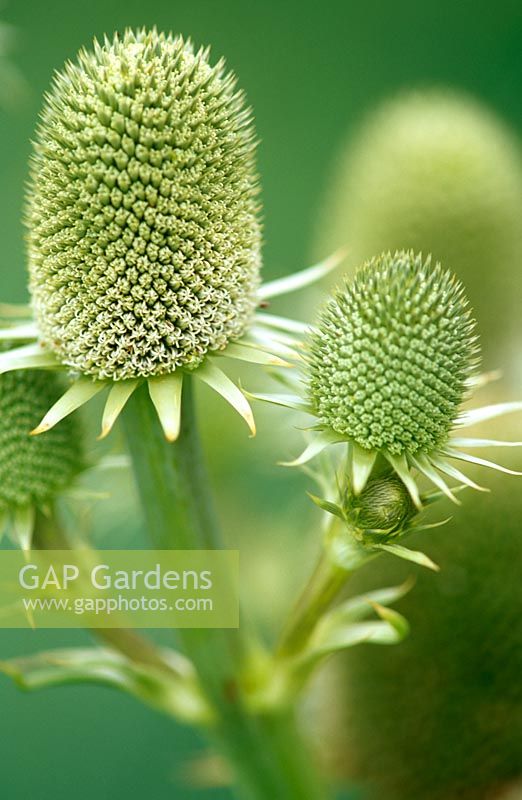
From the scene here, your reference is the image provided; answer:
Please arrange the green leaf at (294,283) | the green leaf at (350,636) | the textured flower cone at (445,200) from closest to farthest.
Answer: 1. the green leaf at (350,636)
2. the green leaf at (294,283)
3. the textured flower cone at (445,200)

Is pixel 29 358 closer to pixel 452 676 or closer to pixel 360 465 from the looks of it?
pixel 360 465

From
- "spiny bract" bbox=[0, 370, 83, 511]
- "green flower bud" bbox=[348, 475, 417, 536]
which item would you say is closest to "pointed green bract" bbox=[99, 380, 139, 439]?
"spiny bract" bbox=[0, 370, 83, 511]

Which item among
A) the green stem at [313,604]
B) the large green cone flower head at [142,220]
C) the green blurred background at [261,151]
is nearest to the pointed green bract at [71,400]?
the large green cone flower head at [142,220]

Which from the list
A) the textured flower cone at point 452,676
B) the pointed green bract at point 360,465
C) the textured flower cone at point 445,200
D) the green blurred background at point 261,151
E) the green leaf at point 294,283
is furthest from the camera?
the green blurred background at point 261,151

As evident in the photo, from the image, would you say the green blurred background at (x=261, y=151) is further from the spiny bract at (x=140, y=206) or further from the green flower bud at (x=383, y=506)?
the green flower bud at (x=383, y=506)

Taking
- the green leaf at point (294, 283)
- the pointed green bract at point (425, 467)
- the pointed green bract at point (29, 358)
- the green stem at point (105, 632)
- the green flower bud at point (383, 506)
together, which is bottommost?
the green stem at point (105, 632)

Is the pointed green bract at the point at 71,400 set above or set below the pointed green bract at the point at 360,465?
above

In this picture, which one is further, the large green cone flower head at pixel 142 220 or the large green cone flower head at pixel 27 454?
the large green cone flower head at pixel 27 454

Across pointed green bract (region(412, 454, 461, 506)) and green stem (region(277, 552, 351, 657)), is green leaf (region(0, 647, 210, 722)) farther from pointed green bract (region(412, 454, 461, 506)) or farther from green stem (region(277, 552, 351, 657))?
pointed green bract (region(412, 454, 461, 506))
